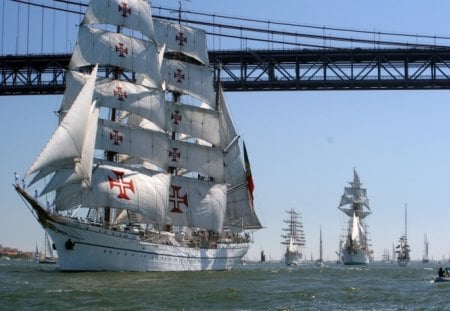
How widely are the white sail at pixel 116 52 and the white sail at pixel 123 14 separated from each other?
1243 millimetres

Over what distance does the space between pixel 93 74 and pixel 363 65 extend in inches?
1088

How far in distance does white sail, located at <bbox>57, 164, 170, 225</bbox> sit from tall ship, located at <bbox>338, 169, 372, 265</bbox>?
75558 millimetres

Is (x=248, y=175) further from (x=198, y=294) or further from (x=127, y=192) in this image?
(x=198, y=294)

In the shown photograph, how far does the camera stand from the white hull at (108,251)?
176ft

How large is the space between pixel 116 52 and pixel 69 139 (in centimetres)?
1251

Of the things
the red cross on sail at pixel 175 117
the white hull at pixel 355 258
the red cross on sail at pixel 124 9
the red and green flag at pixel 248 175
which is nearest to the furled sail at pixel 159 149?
the red cross on sail at pixel 175 117

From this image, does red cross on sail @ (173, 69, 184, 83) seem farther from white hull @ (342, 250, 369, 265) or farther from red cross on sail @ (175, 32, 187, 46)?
white hull @ (342, 250, 369, 265)

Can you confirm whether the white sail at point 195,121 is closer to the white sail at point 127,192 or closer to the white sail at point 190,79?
the white sail at point 190,79

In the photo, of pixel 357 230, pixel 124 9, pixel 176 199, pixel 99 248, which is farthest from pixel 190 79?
pixel 357 230

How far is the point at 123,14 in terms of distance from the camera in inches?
2463

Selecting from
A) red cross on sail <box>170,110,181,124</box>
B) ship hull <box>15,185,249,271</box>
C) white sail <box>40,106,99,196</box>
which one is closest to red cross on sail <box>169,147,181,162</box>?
red cross on sail <box>170,110,181,124</box>

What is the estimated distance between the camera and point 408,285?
49.9 metres

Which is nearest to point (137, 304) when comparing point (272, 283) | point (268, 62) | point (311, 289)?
point (311, 289)

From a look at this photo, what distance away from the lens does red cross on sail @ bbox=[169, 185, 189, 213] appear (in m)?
65.7
